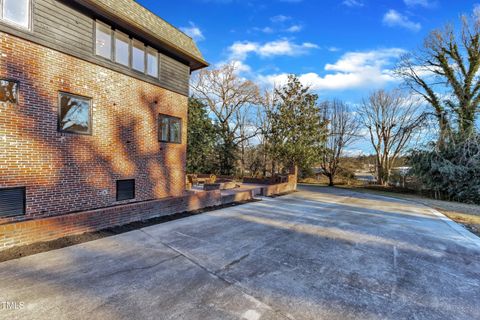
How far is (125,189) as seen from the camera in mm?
7844

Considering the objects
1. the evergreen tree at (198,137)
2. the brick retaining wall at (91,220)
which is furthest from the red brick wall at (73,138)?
the evergreen tree at (198,137)

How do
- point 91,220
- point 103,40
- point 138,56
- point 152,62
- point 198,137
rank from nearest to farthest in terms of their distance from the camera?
point 91,220 < point 103,40 < point 138,56 < point 152,62 < point 198,137

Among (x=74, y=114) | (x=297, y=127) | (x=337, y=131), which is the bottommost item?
(x=74, y=114)

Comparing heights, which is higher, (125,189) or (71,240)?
(125,189)

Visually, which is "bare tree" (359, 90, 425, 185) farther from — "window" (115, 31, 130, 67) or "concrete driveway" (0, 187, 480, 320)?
"window" (115, 31, 130, 67)

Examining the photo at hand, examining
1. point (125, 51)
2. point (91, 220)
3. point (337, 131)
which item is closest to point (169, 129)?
point (125, 51)

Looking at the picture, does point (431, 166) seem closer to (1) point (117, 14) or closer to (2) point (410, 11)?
(2) point (410, 11)

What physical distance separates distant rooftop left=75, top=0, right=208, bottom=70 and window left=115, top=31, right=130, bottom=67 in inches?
Answer: 22.9

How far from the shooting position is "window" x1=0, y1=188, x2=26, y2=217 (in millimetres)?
5176

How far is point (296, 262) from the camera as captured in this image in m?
4.27

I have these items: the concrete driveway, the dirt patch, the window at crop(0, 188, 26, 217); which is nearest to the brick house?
the window at crop(0, 188, 26, 217)

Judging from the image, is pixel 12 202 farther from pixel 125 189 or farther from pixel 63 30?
pixel 63 30

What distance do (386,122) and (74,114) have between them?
28908mm

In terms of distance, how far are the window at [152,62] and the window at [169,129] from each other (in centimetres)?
155
